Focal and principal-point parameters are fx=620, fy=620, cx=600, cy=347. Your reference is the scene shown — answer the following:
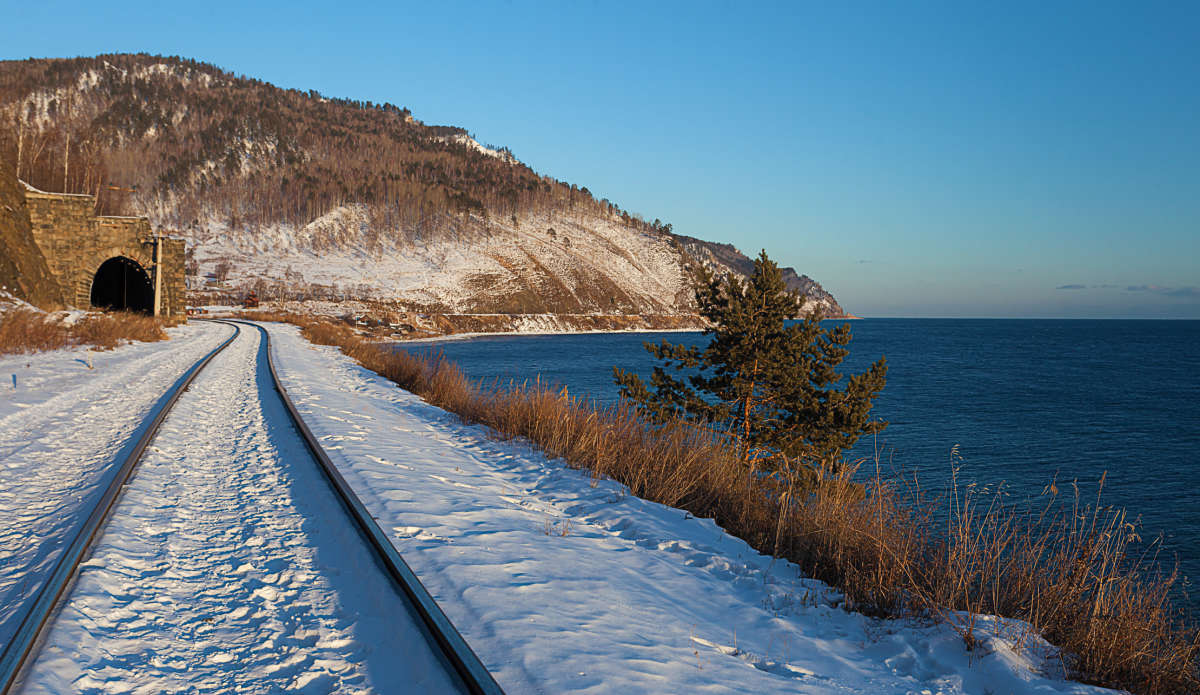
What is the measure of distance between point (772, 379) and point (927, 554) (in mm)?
10093

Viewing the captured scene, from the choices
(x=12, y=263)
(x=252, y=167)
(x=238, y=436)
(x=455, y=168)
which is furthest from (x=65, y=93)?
(x=238, y=436)

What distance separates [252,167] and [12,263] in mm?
150519

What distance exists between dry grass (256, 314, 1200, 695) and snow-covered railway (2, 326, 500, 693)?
3.07 metres

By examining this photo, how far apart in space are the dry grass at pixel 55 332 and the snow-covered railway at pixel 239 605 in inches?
663

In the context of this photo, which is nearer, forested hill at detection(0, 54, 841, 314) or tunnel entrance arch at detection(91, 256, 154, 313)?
tunnel entrance arch at detection(91, 256, 154, 313)

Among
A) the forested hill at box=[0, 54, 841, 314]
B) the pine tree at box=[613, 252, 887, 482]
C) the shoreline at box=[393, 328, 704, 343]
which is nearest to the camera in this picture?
the pine tree at box=[613, 252, 887, 482]

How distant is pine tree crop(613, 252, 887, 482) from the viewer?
1426 cm

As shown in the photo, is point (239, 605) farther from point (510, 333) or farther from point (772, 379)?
point (510, 333)

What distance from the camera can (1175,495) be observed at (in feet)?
57.0

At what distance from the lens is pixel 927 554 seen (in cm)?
498

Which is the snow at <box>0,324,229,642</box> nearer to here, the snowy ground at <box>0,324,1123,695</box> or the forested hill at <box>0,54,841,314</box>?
the snowy ground at <box>0,324,1123,695</box>

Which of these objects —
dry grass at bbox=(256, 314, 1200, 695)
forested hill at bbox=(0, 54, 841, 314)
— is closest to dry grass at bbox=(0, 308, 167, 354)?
dry grass at bbox=(256, 314, 1200, 695)

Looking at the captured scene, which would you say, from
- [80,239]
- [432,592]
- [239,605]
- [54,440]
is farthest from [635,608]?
[80,239]

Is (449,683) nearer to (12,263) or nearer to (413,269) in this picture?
(12,263)
